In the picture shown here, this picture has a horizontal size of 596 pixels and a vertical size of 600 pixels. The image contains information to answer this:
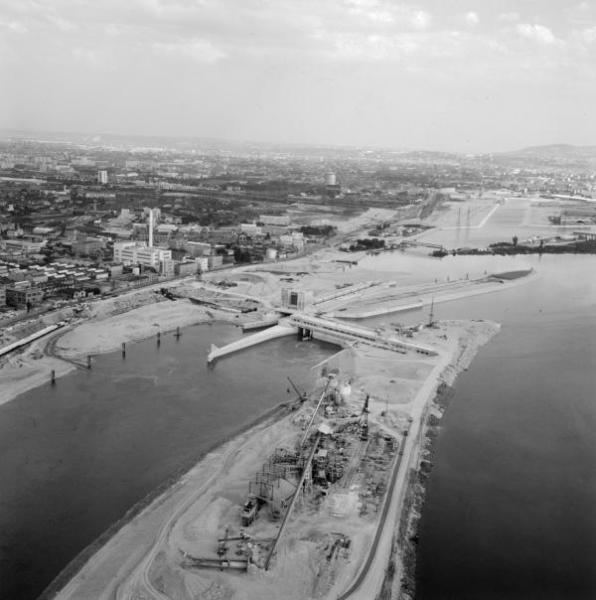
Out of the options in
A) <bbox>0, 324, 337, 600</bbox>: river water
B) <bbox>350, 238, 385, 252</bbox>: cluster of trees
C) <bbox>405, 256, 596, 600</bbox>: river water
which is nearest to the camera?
<bbox>405, 256, 596, 600</bbox>: river water

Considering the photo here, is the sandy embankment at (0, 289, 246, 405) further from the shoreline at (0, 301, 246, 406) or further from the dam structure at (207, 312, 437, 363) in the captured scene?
the dam structure at (207, 312, 437, 363)

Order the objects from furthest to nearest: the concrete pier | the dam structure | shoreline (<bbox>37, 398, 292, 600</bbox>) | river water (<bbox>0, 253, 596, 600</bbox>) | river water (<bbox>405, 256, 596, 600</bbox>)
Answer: the dam structure
the concrete pier
river water (<bbox>0, 253, 596, 600</bbox>)
river water (<bbox>405, 256, 596, 600</bbox>)
shoreline (<bbox>37, 398, 292, 600</bbox>)

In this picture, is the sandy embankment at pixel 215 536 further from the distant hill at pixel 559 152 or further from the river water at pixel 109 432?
the distant hill at pixel 559 152

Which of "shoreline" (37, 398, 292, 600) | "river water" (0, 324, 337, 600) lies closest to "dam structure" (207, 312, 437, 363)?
"river water" (0, 324, 337, 600)

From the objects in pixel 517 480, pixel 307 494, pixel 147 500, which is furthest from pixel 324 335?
pixel 147 500

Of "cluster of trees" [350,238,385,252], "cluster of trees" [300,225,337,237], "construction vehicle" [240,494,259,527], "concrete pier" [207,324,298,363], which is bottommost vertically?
"construction vehicle" [240,494,259,527]

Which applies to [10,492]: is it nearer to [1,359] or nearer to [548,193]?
[1,359]
